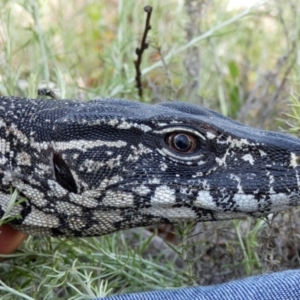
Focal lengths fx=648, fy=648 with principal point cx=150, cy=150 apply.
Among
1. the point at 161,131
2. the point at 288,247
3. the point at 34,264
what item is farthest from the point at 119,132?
the point at 288,247

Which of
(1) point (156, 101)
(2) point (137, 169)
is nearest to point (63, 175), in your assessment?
(2) point (137, 169)

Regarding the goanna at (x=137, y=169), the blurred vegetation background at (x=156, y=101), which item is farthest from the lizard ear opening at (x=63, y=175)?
the blurred vegetation background at (x=156, y=101)

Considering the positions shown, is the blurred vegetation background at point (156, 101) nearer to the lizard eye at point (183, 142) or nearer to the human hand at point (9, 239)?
the human hand at point (9, 239)

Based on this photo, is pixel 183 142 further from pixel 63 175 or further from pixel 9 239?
pixel 9 239

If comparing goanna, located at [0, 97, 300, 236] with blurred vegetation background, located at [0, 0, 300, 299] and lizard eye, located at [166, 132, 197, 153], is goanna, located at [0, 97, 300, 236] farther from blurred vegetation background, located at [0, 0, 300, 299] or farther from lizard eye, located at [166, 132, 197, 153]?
blurred vegetation background, located at [0, 0, 300, 299]

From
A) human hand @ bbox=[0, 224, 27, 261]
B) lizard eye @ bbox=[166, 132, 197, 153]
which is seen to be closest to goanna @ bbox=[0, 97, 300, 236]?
lizard eye @ bbox=[166, 132, 197, 153]

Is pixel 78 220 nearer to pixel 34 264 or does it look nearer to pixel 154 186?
pixel 154 186
